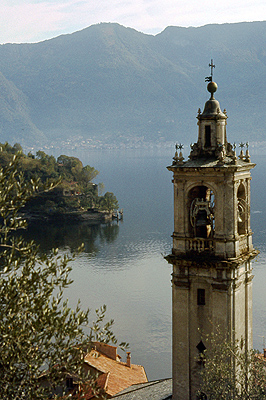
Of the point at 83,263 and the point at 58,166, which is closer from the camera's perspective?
the point at 83,263

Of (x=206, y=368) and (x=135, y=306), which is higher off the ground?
(x=206, y=368)

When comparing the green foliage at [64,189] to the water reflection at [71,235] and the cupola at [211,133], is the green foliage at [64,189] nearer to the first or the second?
the water reflection at [71,235]

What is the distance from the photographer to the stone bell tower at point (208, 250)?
2517 centimetres

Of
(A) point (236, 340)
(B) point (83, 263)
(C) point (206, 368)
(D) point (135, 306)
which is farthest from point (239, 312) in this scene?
(B) point (83, 263)

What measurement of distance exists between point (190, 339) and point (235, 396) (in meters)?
3.60

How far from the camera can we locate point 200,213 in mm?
26672

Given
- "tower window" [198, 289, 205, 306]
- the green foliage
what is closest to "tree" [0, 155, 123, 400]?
"tower window" [198, 289, 205, 306]

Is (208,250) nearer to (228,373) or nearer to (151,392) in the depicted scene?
(228,373)

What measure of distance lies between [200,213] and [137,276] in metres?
56.2

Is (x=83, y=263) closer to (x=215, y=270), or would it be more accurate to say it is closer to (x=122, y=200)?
(x=215, y=270)

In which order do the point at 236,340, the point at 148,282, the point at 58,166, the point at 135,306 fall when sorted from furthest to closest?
1. the point at 58,166
2. the point at 148,282
3. the point at 135,306
4. the point at 236,340

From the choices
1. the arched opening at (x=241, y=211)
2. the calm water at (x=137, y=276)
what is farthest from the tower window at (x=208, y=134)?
the calm water at (x=137, y=276)

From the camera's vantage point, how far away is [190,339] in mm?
26000

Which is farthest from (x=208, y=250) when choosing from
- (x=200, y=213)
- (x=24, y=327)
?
(x=24, y=327)
